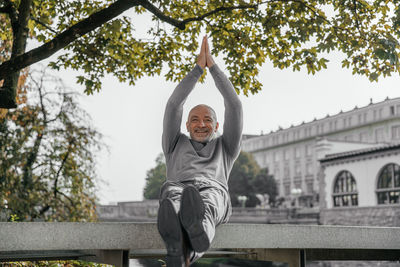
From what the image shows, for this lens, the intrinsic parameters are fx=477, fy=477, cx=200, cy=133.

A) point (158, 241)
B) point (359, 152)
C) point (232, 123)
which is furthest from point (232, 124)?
point (359, 152)

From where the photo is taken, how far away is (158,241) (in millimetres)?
3135

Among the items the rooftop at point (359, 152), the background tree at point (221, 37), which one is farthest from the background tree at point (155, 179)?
the background tree at point (221, 37)

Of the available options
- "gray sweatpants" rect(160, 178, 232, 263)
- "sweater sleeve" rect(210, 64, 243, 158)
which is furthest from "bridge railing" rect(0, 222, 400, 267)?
"sweater sleeve" rect(210, 64, 243, 158)

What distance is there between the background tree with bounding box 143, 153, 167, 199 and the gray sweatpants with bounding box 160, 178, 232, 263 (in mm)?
57462

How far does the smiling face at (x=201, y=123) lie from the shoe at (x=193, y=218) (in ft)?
3.00

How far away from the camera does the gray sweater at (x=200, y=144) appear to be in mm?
3219

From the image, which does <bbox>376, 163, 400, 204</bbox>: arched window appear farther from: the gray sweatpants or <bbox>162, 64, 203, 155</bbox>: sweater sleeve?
the gray sweatpants

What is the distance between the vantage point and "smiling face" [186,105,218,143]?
336cm

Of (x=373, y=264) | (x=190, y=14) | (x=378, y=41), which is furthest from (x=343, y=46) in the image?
(x=373, y=264)

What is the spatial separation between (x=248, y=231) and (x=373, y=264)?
18474mm

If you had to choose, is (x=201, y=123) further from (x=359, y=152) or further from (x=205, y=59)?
(x=359, y=152)

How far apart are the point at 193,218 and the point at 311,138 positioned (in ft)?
224

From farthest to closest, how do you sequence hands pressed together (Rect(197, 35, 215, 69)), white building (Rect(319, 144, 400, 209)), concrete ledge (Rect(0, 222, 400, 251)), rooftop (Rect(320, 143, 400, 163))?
1. white building (Rect(319, 144, 400, 209))
2. rooftop (Rect(320, 143, 400, 163))
3. hands pressed together (Rect(197, 35, 215, 69))
4. concrete ledge (Rect(0, 222, 400, 251))

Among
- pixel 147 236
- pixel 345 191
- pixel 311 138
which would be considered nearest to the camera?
pixel 147 236
